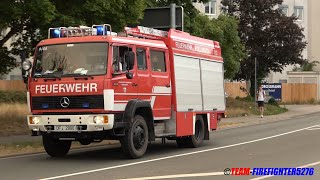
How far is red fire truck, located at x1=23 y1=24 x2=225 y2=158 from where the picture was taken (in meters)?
11.9

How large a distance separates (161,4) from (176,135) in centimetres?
1245

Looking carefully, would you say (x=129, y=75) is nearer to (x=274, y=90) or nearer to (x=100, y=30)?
(x=100, y=30)

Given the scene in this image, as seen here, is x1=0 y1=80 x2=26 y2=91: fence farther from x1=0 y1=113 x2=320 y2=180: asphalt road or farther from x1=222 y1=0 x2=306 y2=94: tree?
x1=0 y1=113 x2=320 y2=180: asphalt road

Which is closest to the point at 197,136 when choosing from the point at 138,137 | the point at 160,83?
the point at 160,83

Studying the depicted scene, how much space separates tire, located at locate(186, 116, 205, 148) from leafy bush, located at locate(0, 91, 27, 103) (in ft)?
55.2

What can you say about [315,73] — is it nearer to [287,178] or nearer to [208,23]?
[208,23]

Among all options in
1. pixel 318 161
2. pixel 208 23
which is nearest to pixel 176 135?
pixel 318 161

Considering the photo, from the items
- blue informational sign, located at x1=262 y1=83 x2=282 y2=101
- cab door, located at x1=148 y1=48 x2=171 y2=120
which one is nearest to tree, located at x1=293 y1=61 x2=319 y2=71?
blue informational sign, located at x1=262 y1=83 x2=282 y2=101

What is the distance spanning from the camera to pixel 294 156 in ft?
41.7

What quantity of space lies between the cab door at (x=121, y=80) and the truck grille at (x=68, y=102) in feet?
1.44

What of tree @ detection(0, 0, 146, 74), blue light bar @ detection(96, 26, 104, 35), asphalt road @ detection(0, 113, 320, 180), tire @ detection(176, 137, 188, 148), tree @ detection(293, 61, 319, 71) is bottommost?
asphalt road @ detection(0, 113, 320, 180)

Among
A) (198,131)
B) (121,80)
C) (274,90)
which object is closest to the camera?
(121,80)

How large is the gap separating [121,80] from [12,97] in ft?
67.0

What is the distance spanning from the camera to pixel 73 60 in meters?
12.1
